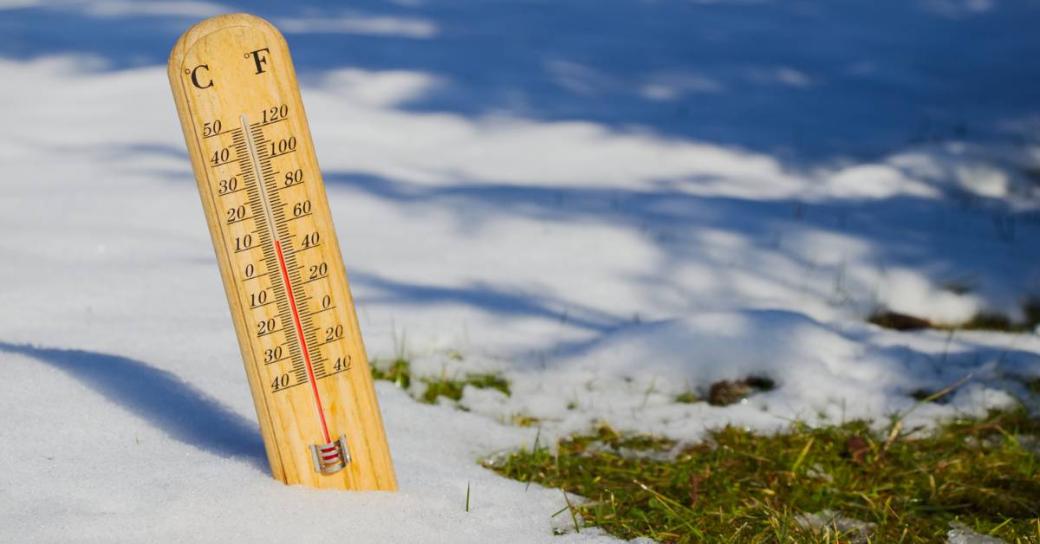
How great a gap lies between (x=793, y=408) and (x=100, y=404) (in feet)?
6.55

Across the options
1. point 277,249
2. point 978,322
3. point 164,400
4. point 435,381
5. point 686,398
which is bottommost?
point 978,322

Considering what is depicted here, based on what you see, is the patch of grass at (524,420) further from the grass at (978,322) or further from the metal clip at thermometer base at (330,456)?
the grass at (978,322)

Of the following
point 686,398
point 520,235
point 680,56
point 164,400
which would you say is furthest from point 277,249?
point 680,56

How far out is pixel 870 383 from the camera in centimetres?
348

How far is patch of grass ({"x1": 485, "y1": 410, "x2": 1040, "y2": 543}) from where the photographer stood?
2.41m

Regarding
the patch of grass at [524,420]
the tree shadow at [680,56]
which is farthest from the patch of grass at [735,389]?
the tree shadow at [680,56]

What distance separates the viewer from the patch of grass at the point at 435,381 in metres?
3.40

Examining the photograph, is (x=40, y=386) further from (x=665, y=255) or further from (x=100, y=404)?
(x=665, y=255)

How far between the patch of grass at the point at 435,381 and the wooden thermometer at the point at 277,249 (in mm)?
1196

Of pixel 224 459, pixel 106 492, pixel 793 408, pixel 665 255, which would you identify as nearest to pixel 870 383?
pixel 793 408

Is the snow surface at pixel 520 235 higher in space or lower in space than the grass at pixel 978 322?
higher

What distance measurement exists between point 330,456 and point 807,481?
1.27 m

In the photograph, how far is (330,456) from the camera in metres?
2.15

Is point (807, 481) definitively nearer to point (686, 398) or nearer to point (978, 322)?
point (686, 398)
